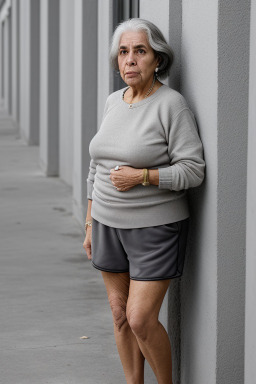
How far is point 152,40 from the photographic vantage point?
4035mm

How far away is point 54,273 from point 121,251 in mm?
3634

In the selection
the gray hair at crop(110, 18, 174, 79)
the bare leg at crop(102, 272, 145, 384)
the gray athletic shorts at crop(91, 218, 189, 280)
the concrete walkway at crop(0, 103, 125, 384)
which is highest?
the gray hair at crop(110, 18, 174, 79)

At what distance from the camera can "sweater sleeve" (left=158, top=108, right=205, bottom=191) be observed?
3826 mm

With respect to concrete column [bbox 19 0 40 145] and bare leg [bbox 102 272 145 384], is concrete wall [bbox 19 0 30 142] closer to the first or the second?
concrete column [bbox 19 0 40 145]

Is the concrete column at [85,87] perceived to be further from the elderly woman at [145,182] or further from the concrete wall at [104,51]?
the elderly woman at [145,182]

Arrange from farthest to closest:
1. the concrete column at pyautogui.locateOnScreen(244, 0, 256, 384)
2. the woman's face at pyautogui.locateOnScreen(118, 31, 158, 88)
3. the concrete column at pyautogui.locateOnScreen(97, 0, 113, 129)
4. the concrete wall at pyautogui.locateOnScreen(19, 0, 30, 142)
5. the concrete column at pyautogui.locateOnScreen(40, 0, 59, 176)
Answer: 1. the concrete wall at pyautogui.locateOnScreen(19, 0, 30, 142)
2. the concrete column at pyautogui.locateOnScreen(40, 0, 59, 176)
3. the concrete column at pyautogui.locateOnScreen(97, 0, 113, 129)
4. the woman's face at pyautogui.locateOnScreen(118, 31, 158, 88)
5. the concrete column at pyautogui.locateOnScreen(244, 0, 256, 384)

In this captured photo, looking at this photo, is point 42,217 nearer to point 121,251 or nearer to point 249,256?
point 121,251

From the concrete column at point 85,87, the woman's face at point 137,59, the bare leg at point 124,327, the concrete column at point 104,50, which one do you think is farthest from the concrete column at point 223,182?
the concrete column at point 85,87

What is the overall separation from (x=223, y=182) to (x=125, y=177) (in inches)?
17.8

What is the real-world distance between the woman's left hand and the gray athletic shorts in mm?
226

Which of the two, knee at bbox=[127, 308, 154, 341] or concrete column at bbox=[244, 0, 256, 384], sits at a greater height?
concrete column at bbox=[244, 0, 256, 384]

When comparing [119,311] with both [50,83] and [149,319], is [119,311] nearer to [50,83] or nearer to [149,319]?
[149,319]

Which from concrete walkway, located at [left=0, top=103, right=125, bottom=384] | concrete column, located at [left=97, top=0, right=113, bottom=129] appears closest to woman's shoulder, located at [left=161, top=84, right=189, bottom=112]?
concrete walkway, located at [left=0, top=103, right=125, bottom=384]

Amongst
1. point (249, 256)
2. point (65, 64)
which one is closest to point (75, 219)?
point (65, 64)
